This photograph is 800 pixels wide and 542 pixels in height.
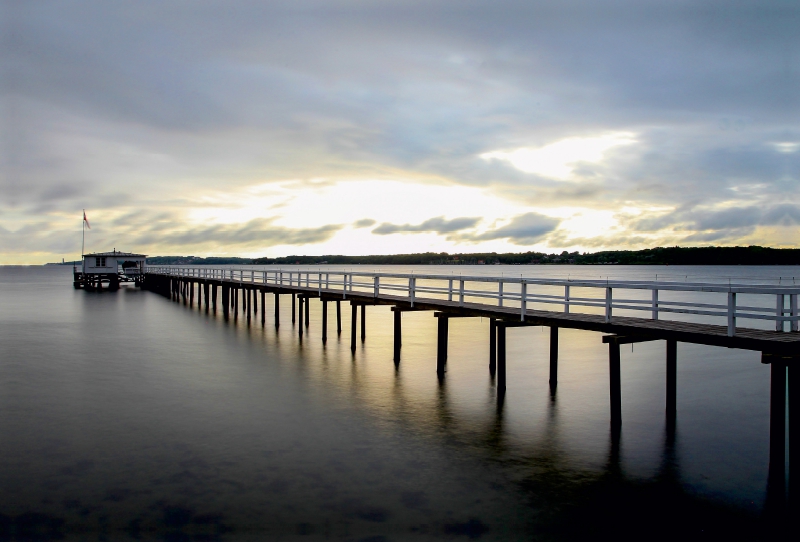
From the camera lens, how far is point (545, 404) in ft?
52.5

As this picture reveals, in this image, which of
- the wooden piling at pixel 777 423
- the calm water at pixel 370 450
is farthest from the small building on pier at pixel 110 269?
the wooden piling at pixel 777 423

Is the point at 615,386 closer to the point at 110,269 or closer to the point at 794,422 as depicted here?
the point at 794,422

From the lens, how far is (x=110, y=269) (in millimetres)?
73125

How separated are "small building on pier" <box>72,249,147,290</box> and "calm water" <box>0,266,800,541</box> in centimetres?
5310

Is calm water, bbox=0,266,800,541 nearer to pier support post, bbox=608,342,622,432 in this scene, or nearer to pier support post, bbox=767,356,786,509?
pier support post, bbox=767,356,786,509

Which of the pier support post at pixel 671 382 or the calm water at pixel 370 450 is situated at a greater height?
the pier support post at pixel 671 382

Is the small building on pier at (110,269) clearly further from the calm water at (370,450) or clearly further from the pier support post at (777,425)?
the pier support post at (777,425)

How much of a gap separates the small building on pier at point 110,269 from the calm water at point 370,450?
5310 centimetres

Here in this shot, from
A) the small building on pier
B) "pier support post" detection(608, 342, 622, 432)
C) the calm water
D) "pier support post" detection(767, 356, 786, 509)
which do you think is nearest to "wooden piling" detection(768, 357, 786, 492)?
"pier support post" detection(767, 356, 786, 509)

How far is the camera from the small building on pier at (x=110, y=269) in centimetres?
7306

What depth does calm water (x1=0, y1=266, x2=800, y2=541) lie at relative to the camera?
875 centimetres

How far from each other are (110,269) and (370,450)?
70.2 meters

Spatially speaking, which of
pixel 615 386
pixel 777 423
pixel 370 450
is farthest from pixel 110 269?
pixel 777 423

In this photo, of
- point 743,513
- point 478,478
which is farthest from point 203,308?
point 743,513
